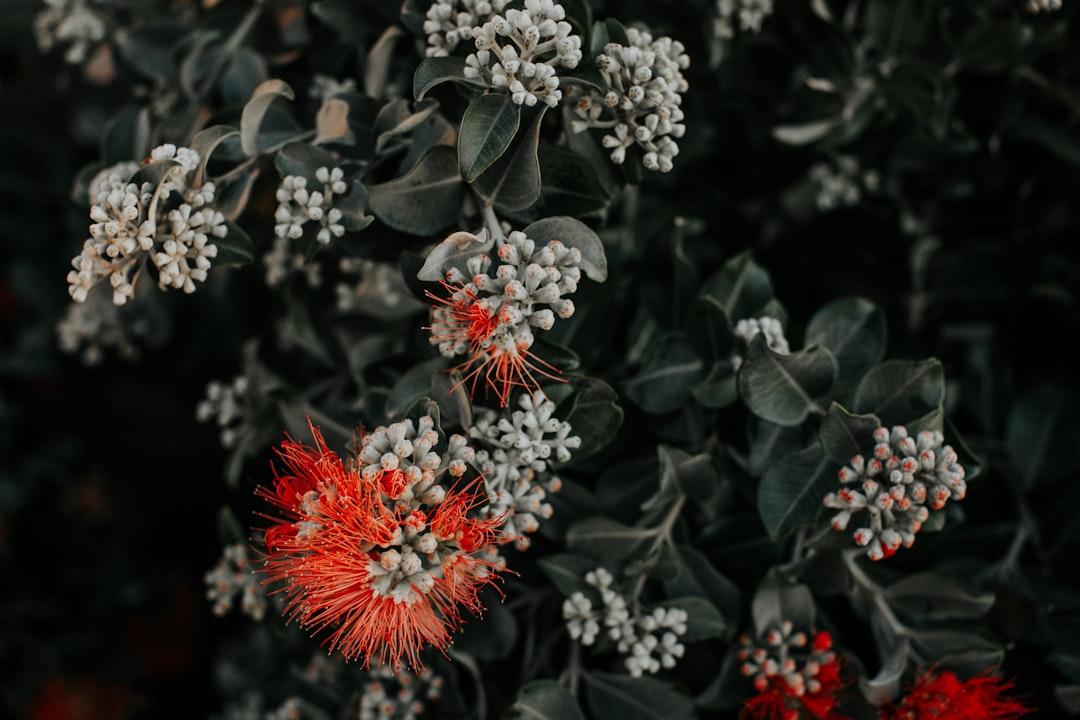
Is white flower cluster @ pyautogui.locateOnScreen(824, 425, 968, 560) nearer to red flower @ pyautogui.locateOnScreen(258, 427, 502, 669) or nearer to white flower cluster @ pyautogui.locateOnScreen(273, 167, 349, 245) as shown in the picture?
red flower @ pyautogui.locateOnScreen(258, 427, 502, 669)

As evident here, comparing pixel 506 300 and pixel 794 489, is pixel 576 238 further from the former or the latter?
pixel 794 489

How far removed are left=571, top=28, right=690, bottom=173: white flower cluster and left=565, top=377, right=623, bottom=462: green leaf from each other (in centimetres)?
28

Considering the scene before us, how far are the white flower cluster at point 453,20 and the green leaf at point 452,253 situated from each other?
23cm

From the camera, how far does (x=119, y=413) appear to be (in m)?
2.59

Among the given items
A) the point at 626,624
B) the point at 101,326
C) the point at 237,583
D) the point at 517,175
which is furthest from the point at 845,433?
the point at 101,326

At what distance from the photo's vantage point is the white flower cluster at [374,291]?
1.40 m

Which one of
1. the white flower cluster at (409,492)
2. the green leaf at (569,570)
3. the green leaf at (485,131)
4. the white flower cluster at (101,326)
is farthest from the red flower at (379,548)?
the white flower cluster at (101,326)

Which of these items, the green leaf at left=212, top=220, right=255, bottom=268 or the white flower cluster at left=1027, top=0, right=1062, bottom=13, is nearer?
the green leaf at left=212, top=220, right=255, bottom=268

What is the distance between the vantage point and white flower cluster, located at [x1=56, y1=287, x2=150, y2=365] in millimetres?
1686

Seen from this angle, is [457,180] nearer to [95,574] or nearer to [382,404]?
[382,404]

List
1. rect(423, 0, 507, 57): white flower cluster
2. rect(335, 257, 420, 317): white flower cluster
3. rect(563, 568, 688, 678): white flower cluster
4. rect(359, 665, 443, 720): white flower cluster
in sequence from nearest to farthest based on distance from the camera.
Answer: rect(423, 0, 507, 57): white flower cluster
rect(563, 568, 688, 678): white flower cluster
rect(359, 665, 443, 720): white flower cluster
rect(335, 257, 420, 317): white flower cluster

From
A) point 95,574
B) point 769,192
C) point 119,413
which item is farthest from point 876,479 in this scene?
point 119,413

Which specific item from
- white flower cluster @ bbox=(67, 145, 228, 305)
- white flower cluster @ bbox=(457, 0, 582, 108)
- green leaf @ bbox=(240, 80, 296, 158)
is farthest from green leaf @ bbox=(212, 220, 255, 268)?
white flower cluster @ bbox=(457, 0, 582, 108)

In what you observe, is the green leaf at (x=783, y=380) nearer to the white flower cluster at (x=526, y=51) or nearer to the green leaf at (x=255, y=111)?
the white flower cluster at (x=526, y=51)
